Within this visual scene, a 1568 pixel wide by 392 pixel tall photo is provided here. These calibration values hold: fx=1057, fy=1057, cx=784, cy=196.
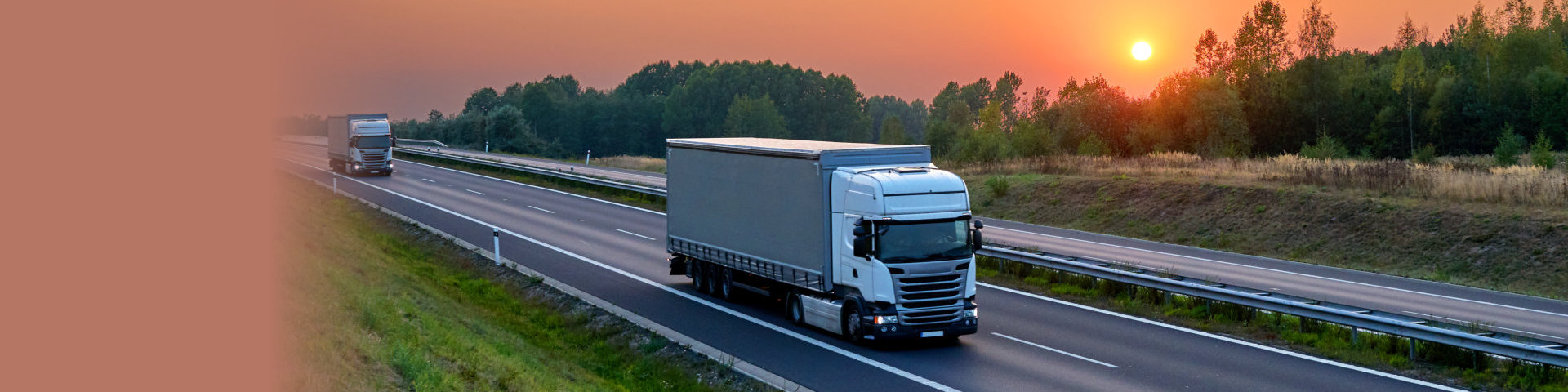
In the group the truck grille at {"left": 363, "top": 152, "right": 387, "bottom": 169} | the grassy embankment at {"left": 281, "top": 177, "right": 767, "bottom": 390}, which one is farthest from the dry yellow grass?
the truck grille at {"left": 363, "top": 152, "right": 387, "bottom": 169}

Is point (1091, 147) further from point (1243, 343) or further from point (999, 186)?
point (1243, 343)

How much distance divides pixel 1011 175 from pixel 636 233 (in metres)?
23.4

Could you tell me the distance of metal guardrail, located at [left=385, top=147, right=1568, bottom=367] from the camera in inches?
542

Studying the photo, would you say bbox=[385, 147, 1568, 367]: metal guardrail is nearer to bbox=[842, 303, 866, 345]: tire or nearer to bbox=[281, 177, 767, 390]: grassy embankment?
bbox=[842, 303, 866, 345]: tire

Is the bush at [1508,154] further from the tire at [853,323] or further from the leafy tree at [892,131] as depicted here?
the leafy tree at [892,131]

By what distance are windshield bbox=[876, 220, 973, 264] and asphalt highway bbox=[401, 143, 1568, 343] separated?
25.4ft

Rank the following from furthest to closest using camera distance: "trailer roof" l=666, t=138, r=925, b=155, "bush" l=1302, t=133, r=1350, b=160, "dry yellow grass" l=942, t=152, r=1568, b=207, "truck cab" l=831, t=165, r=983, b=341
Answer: "bush" l=1302, t=133, r=1350, b=160 < "dry yellow grass" l=942, t=152, r=1568, b=207 < "trailer roof" l=666, t=138, r=925, b=155 < "truck cab" l=831, t=165, r=983, b=341

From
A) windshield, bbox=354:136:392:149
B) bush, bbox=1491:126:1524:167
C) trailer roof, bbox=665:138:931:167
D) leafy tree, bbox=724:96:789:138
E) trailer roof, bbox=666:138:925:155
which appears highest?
leafy tree, bbox=724:96:789:138

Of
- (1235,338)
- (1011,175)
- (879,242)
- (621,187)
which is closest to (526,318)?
(879,242)

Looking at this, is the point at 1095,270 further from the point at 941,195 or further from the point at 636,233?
the point at 636,233

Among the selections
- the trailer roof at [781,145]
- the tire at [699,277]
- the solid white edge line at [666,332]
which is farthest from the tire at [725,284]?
the trailer roof at [781,145]

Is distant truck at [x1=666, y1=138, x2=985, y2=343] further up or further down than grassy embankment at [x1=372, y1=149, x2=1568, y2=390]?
further up

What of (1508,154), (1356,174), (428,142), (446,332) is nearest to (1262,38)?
(1508,154)

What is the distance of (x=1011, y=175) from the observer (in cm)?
5100
